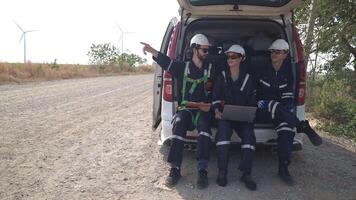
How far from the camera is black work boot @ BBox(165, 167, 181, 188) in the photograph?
4727 millimetres

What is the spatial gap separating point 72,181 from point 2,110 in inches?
223

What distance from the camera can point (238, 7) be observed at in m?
4.95

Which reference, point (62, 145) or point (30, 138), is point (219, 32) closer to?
point (62, 145)

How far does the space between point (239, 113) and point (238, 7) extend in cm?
123

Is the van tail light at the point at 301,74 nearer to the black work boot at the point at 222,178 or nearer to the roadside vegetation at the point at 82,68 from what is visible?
the black work boot at the point at 222,178

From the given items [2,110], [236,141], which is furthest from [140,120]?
[236,141]

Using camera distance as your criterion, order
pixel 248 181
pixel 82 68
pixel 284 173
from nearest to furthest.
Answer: pixel 248 181
pixel 284 173
pixel 82 68

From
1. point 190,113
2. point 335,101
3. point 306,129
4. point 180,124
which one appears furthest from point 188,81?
point 335,101

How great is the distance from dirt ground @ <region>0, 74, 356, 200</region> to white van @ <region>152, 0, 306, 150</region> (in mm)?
476

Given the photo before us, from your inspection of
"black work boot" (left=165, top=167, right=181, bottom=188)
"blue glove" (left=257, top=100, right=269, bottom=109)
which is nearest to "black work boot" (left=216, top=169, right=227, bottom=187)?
"black work boot" (left=165, top=167, right=181, bottom=188)

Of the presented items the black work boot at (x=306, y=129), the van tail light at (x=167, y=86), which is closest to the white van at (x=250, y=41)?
the van tail light at (x=167, y=86)

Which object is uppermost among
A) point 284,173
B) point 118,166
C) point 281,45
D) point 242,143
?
point 281,45

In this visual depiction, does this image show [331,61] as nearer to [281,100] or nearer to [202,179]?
[281,100]

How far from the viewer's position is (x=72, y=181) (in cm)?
476
